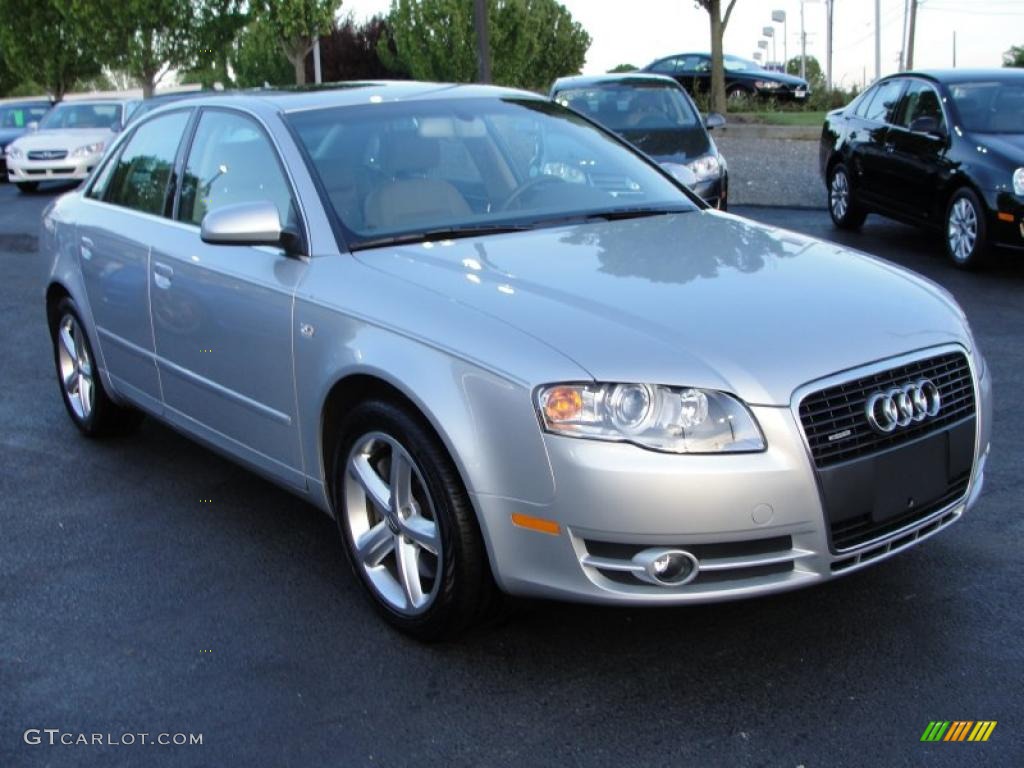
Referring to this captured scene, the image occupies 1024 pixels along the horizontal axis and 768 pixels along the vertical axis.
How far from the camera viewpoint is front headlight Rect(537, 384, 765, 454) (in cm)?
317

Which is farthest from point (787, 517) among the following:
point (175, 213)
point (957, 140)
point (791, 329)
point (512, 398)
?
point (957, 140)

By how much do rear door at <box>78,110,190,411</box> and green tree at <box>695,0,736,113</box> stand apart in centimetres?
1857

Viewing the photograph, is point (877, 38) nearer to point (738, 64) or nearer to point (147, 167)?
point (738, 64)

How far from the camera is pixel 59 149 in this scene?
20.4m

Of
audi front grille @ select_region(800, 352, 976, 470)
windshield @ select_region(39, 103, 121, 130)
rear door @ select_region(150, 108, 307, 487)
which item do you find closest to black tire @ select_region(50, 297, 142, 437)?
rear door @ select_region(150, 108, 307, 487)

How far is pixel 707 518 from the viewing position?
3.14 meters

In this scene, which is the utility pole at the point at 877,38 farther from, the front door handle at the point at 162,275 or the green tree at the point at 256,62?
the front door handle at the point at 162,275

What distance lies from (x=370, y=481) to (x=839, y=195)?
9.52 meters

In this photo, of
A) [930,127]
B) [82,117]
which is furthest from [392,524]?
[82,117]

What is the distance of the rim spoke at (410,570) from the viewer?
3.71 metres

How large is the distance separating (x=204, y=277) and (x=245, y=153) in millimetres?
493

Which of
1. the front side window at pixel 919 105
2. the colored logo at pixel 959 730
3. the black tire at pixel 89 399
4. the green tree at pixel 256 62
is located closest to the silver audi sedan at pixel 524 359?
the colored logo at pixel 959 730

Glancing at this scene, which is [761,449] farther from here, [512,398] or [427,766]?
[427,766]

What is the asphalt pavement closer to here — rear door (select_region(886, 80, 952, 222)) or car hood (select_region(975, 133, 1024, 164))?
car hood (select_region(975, 133, 1024, 164))
